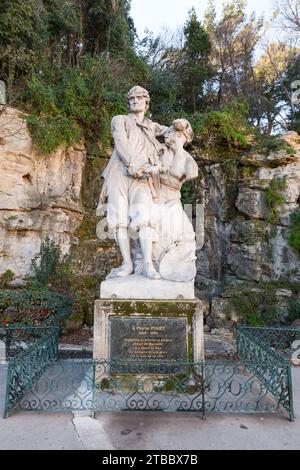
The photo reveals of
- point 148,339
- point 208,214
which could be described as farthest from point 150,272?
point 208,214

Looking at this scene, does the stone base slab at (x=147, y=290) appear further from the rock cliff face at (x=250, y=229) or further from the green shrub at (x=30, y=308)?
the rock cliff face at (x=250, y=229)

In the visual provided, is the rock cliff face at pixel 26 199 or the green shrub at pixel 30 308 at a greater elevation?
the rock cliff face at pixel 26 199

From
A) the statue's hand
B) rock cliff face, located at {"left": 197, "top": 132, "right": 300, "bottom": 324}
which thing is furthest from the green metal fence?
rock cliff face, located at {"left": 197, "top": 132, "right": 300, "bottom": 324}

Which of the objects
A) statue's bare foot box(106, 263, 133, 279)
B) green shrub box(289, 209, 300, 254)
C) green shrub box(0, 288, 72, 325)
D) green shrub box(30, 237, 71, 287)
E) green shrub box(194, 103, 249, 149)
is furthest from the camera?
green shrub box(194, 103, 249, 149)

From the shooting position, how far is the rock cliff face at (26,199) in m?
9.38

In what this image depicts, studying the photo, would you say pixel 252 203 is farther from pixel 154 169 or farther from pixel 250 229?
pixel 154 169

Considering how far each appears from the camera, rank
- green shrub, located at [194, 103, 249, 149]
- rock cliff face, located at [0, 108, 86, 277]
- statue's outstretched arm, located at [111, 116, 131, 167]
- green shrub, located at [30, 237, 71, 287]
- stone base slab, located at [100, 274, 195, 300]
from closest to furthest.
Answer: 1. stone base slab, located at [100, 274, 195, 300]
2. statue's outstretched arm, located at [111, 116, 131, 167]
3. green shrub, located at [30, 237, 71, 287]
4. rock cliff face, located at [0, 108, 86, 277]
5. green shrub, located at [194, 103, 249, 149]

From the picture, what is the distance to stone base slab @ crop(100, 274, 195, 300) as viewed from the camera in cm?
390

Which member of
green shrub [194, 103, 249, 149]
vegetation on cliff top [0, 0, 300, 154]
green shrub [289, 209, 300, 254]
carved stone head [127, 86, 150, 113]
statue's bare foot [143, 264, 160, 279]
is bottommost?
statue's bare foot [143, 264, 160, 279]

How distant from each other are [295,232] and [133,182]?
7.76 meters

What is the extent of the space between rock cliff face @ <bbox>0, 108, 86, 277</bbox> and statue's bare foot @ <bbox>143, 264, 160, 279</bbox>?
644 cm

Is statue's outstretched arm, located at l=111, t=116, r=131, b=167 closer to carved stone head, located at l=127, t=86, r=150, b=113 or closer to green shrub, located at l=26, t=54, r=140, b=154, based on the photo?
carved stone head, located at l=127, t=86, r=150, b=113

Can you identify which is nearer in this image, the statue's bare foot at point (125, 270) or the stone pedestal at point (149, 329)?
the stone pedestal at point (149, 329)

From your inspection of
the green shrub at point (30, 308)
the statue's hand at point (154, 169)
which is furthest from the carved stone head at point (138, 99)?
Result: the green shrub at point (30, 308)
